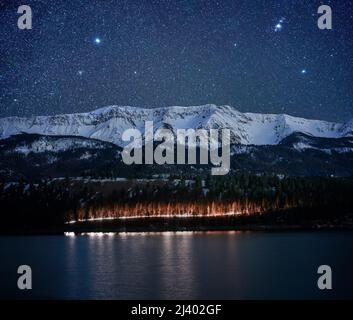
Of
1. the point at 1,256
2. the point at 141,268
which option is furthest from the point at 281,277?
the point at 1,256

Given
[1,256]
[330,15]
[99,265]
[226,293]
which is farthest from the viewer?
[1,256]

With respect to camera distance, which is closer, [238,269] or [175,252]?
[238,269]

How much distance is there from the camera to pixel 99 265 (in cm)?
10375

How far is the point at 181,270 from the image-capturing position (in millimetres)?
95625

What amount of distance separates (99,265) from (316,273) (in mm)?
39253

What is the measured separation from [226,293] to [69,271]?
34492 millimetres

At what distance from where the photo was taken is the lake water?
2911 inches

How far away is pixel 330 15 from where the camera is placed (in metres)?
63.1

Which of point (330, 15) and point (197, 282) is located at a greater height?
point (330, 15)

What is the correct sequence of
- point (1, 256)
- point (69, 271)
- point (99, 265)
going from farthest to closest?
point (1, 256), point (99, 265), point (69, 271)

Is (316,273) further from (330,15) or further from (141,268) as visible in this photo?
(330,15)

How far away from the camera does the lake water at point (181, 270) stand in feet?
243
